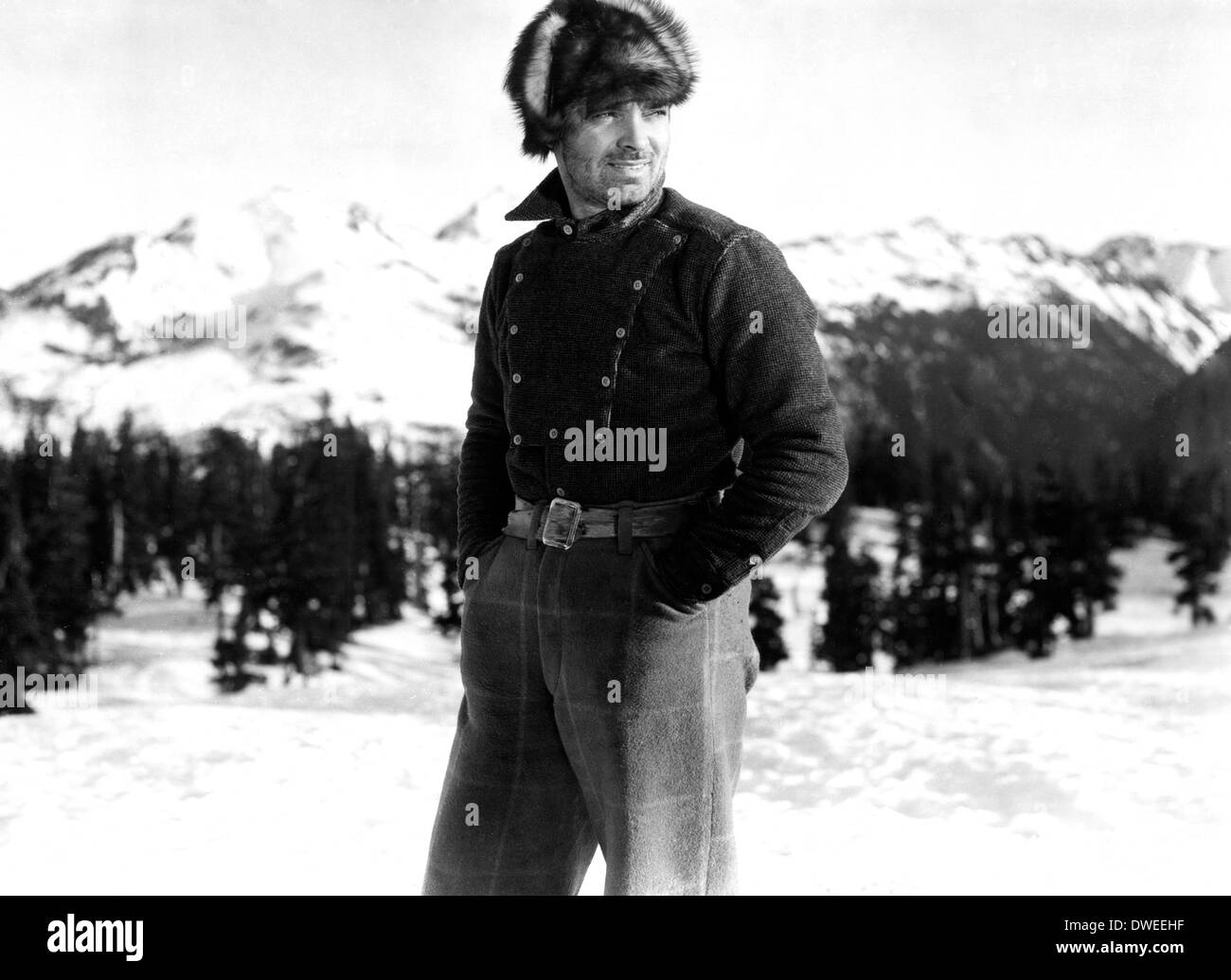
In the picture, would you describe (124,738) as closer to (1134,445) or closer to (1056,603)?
(1056,603)

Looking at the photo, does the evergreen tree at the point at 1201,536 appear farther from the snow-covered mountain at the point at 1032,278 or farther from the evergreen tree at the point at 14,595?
the evergreen tree at the point at 14,595

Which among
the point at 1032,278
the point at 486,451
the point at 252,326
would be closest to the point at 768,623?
the point at 1032,278

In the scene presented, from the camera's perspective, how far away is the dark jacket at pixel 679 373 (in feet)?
4.99

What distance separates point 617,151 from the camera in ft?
5.51

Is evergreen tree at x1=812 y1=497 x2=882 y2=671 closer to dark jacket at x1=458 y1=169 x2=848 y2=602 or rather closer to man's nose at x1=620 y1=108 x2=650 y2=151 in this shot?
dark jacket at x1=458 y1=169 x2=848 y2=602

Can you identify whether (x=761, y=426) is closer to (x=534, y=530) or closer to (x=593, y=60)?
(x=534, y=530)

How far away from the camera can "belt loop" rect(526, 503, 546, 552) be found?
1.67 m

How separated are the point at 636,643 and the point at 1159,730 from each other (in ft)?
11.6

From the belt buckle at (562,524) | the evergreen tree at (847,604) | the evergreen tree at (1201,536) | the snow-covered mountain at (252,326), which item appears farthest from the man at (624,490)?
the evergreen tree at (1201,536)

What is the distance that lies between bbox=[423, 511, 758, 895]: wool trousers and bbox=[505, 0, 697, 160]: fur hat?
65cm

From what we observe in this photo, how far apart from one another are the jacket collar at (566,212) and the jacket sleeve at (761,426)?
0.57ft

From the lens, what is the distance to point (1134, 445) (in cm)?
554

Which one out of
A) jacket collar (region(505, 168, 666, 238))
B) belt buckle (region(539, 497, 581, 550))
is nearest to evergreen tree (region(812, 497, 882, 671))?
jacket collar (region(505, 168, 666, 238))
